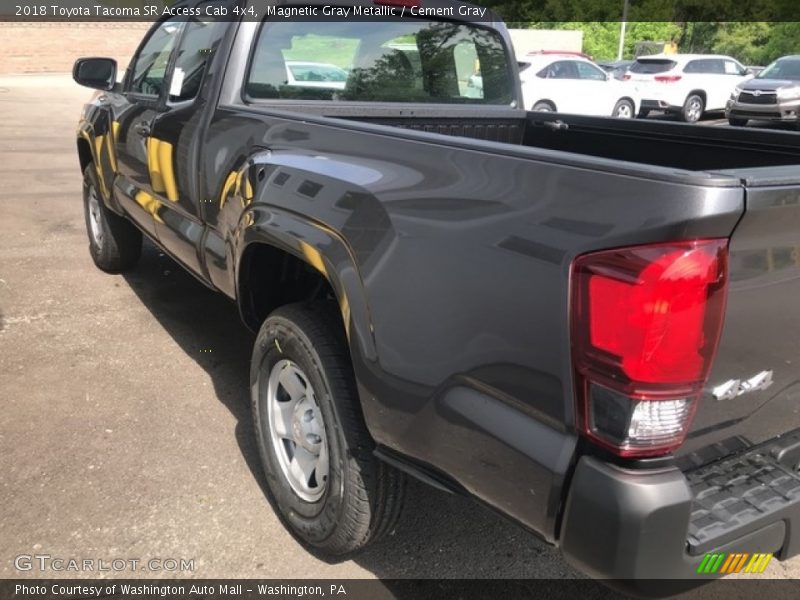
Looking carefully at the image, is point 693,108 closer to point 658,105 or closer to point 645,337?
point 658,105

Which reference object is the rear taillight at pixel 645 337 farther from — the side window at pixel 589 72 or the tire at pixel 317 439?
the side window at pixel 589 72

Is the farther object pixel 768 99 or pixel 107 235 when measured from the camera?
pixel 768 99

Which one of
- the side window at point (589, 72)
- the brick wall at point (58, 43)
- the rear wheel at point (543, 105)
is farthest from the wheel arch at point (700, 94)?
the brick wall at point (58, 43)

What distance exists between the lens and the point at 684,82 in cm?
1777

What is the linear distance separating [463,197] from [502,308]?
31 cm

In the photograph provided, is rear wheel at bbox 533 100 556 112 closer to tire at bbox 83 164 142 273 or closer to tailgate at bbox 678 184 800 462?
tire at bbox 83 164 142 273

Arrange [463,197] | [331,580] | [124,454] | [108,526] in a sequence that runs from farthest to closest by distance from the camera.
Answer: [124,454], [108,526], [331,580], [463,197]

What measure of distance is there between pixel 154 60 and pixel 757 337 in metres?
3.86

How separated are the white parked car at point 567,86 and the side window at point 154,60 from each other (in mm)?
11329

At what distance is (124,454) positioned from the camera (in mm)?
3148

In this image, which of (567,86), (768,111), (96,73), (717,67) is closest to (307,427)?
(96,73)

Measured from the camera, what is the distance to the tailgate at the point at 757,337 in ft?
4.86

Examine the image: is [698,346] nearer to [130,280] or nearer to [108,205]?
[108,205]

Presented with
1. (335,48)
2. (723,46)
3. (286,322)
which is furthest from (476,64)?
(723,46)
